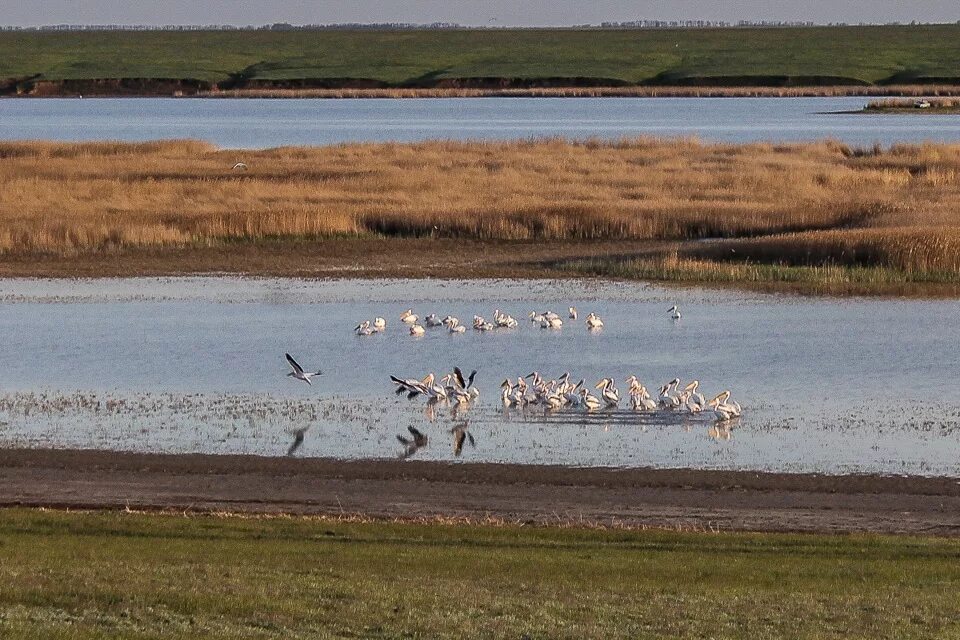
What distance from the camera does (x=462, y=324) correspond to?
27781 millimetres

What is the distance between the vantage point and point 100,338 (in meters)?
26.8

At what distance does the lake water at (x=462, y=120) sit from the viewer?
78938mm

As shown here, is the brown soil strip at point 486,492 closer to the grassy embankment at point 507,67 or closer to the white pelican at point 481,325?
the white pelican at point 481,325

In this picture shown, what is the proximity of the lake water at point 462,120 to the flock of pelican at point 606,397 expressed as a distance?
2016 inches

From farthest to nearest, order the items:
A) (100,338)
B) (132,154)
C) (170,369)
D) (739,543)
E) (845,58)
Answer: (845,58) → (132,154) → (100,338) → (170,369) → (739,543)

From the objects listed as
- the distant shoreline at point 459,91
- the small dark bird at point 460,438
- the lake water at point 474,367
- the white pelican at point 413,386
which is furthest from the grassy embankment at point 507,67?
the small dark bird at point 460,438

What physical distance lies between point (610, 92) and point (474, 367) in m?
126

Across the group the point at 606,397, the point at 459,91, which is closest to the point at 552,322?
the point at 606,397

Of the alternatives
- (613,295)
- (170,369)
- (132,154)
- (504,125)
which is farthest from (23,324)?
(504,125)

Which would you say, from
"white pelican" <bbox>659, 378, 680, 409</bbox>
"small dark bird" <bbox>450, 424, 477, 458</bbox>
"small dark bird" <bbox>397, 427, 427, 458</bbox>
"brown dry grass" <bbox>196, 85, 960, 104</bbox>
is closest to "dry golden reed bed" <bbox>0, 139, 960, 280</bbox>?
"white pelican" <bbox>659, 378, 680, 409</bbox>

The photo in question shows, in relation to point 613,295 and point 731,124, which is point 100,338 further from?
point 731,124

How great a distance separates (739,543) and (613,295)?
63.3 feet

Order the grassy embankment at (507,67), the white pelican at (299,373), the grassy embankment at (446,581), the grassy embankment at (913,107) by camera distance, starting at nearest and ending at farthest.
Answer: the grassy embankment at (446,581), the white pelican at (299,373), the grassy embankment at (913,107), the grassy embankment at (507,67)

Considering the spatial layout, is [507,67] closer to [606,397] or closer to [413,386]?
[413,386]
